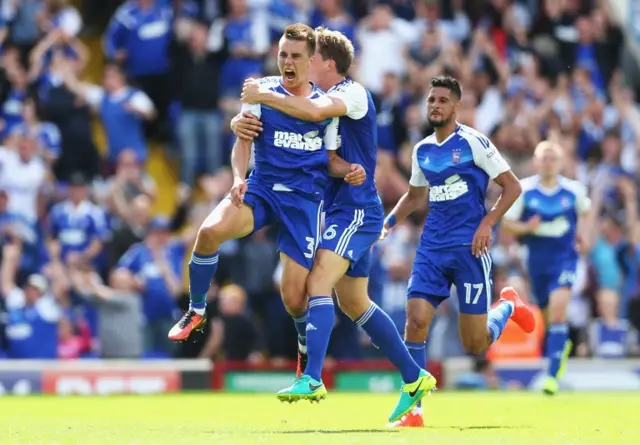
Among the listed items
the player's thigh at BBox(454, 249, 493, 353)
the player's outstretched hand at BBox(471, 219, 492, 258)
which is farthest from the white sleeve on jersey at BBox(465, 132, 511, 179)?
the player's thigh at BBox(454, 249, 493, 353)

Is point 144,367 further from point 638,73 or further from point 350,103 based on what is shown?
point 638,73

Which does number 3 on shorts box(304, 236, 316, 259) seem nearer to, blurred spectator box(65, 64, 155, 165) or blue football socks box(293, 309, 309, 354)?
blue football socks box(293, 309, 309, 354)

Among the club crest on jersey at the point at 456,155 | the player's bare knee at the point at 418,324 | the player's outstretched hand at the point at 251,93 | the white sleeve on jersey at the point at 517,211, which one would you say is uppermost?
the player's outstretched hand at the point at 251,93

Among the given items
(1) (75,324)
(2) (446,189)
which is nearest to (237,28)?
(1) (75,324)

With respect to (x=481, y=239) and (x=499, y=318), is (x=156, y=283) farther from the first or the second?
(x=481, y=239)

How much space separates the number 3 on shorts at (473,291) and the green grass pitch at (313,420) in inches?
41.2

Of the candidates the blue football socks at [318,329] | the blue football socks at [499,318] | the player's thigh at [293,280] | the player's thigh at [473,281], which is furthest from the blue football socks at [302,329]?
the blue football socks at [499,318]

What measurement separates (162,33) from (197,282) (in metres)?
11.4

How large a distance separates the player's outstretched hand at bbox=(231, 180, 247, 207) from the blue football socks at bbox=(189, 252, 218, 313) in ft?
1.68

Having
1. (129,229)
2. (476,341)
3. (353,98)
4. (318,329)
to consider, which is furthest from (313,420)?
(129,229)

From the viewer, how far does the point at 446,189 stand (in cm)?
1201

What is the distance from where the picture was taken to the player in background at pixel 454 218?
11.8 m

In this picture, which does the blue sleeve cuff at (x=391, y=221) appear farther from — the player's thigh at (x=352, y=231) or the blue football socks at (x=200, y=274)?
the blue football socks at (x=200, y=274)

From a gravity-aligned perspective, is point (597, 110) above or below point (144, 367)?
above
